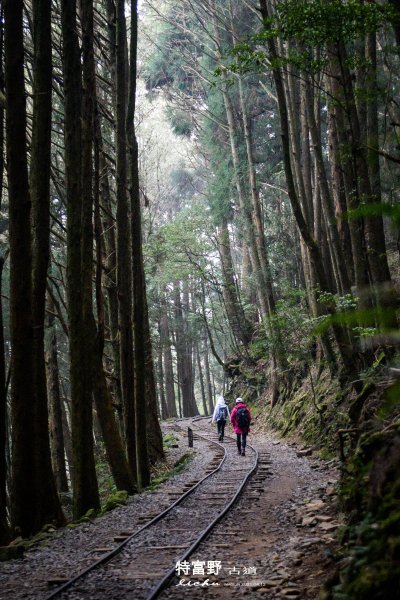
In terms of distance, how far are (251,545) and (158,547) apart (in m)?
1.22

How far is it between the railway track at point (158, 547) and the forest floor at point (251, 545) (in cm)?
15

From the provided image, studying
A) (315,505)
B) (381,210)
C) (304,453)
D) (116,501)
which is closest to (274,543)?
(315,505)

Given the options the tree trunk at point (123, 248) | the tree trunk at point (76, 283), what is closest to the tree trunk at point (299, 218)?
the tree trunk at point (123, 248)

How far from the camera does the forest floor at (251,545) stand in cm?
614

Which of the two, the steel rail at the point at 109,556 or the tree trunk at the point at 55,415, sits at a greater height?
the tree trunk at the point at 55,415

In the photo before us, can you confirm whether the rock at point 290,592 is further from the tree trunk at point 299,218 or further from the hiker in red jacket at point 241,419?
the hiker in red jacket at point 241,419

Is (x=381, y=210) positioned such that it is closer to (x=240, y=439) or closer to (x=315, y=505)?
(x=315, y=505)

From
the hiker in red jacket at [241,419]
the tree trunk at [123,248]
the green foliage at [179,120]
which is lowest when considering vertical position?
the hiker in red jacket at [241,419]

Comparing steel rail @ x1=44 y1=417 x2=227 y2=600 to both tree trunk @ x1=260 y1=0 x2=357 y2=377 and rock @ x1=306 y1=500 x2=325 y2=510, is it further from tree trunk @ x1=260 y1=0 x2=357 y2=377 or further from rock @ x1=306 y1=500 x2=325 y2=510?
tree trunk @ x1=260 y1=0 x2=357 y2=377

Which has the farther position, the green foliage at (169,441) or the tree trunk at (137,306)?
the green foliage at (169,441)

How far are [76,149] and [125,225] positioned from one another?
133 inches

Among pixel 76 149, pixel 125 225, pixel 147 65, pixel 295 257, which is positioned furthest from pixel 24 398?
pixel 147 65

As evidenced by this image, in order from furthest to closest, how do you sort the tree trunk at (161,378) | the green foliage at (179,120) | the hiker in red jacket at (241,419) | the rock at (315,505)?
the tree trunk at (161,378), the green foliage at (179,120), the hiker in red jacket at (241,419), the rock at (315,505)

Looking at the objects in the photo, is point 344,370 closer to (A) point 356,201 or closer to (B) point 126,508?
(A) point 356,201
